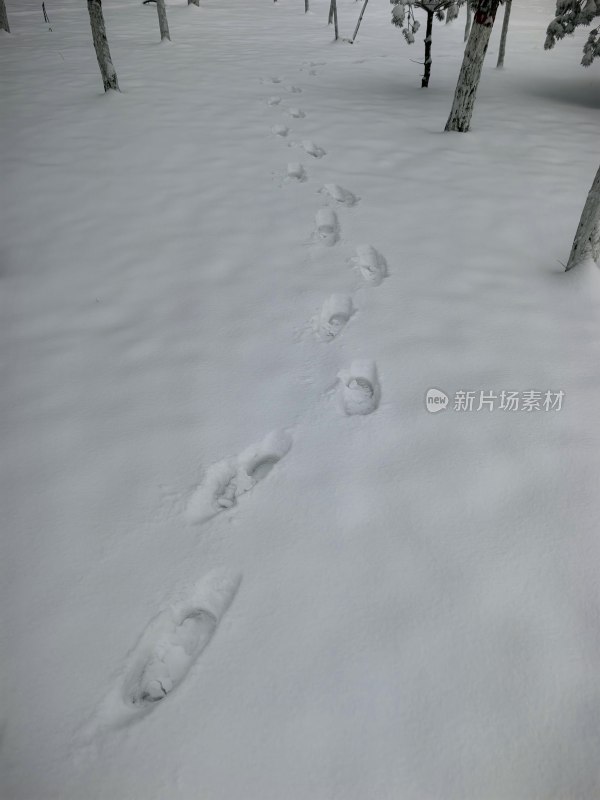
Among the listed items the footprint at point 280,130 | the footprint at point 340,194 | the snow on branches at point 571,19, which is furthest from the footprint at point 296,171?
the snow on branches at point 571,19

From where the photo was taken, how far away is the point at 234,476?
1.93 meters

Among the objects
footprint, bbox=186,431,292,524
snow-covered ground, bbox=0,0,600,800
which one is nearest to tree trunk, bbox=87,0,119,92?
snow-covered ground, bbox=0,0,600,800

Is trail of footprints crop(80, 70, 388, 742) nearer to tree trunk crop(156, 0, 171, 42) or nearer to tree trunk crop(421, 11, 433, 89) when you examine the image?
tree trunk crop(421, 11, 433, 89)

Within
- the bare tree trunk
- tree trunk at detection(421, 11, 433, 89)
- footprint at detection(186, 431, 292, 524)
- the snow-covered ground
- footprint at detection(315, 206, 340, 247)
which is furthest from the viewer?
the bare tree trunk

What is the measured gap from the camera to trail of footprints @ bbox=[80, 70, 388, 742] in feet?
4.41

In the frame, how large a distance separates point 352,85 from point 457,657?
8.53 m

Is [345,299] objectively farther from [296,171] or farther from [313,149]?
[313,149]

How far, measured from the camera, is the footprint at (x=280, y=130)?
5363mm

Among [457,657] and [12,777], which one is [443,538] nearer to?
[457,657]

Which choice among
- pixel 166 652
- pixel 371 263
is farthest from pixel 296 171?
pixel 166 652

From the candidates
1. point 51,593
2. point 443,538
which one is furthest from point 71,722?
point 443,538

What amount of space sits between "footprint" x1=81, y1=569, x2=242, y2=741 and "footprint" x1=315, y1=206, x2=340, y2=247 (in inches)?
101

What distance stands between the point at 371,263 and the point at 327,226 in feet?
2.23

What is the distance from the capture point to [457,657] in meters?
1.36
